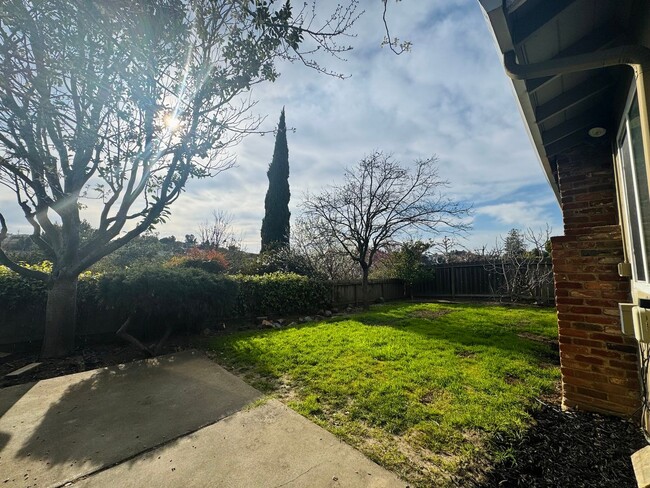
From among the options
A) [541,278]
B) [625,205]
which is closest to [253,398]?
[625,205]

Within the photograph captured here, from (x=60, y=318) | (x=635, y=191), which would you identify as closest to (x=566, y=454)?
(x=635, y=191)

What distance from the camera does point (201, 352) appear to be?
4.96 m

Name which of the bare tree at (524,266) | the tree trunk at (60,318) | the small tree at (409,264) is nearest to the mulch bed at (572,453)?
the tree trunk at (60,318)

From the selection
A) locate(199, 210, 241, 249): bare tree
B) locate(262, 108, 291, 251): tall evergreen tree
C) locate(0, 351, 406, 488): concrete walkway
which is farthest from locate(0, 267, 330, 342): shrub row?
locate(199, 210, 241, 249): bare tree

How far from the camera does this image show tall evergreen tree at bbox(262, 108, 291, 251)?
16.2m

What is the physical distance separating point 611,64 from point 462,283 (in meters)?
12.3

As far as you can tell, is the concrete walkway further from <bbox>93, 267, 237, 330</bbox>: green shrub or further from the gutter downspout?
the gutter downspout

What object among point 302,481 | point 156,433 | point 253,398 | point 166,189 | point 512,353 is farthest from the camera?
point 166,189

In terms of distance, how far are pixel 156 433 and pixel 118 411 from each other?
2.44ft

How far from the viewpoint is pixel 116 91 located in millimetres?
3990

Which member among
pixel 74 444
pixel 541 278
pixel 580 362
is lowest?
pixel 74 444

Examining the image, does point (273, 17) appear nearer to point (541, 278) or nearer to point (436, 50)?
point (436, 50)

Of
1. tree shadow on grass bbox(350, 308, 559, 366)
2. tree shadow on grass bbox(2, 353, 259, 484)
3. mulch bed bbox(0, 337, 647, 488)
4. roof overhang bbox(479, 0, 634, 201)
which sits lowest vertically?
tree shadow on grass bbox(2, 353, 259, 484)

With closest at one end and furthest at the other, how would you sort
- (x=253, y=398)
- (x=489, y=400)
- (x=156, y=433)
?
(x=156, y=433) < (x=489, y=400) < (x=253, y=398)
